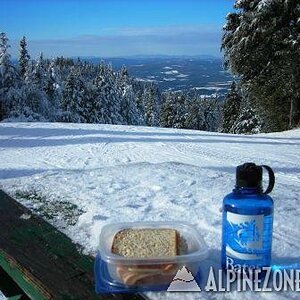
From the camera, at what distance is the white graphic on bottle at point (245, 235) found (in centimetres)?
175

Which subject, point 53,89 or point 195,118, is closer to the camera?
point 53,89

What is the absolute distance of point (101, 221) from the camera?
109 inches

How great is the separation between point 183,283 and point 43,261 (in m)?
0.70

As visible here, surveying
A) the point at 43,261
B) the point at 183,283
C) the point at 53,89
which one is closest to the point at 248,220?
the point at 183,283

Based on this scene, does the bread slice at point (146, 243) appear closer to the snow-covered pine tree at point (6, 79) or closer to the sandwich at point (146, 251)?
the sandwich at point (146, 251)

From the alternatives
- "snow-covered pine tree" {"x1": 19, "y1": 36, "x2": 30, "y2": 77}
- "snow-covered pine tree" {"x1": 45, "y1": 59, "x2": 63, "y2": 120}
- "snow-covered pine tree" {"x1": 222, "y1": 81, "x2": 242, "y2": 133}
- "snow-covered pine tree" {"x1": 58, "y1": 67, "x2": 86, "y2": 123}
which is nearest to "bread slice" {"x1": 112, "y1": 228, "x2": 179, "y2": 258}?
"snow-covered pine tree" {"x1": 45, "y1": 59, "x2": 63, "y2": 120}

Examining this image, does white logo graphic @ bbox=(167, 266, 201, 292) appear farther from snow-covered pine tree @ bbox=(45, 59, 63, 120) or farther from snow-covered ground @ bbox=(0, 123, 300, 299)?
snow-covered pine tree @ bbox=(45, 59, 63, 120)

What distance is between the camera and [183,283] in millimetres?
1774

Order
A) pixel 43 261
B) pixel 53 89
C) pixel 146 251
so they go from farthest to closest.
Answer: pixel 53 89 < pixel 43 261 < pixel 146 251

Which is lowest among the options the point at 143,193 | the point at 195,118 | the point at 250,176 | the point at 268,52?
the point at 195,118

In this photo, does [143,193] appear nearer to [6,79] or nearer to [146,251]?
[146,251]

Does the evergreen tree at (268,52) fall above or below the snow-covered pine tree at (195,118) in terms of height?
above

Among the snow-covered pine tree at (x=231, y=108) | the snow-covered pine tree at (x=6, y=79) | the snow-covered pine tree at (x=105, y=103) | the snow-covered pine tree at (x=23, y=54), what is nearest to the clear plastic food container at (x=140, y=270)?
the snow-covered pine tree at (x=6, y=79)

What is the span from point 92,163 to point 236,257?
7274 millimetres
